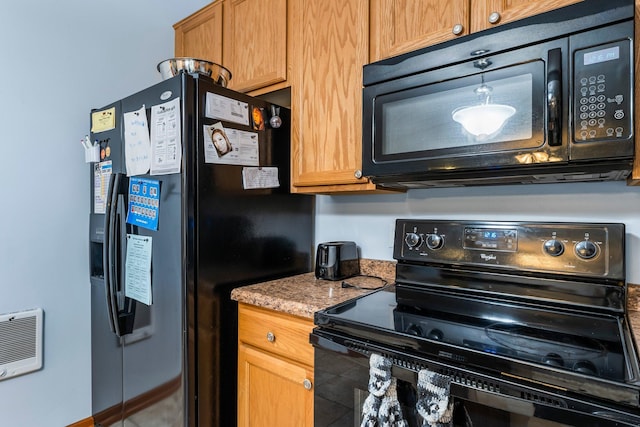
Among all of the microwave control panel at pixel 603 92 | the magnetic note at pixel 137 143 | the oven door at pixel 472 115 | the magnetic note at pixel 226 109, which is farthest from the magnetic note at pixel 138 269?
the microwave control panel at pixel 603 92

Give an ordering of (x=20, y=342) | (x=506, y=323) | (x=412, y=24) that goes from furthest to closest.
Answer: (x=20, y=342)
(x=412, y=24)
(x=506, y=323)

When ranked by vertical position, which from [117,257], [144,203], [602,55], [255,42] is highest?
[255,42]

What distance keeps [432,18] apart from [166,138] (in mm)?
1035

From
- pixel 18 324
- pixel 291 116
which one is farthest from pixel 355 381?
pixel 18 324

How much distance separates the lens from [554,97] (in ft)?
2.95

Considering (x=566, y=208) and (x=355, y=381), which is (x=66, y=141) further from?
(x=566, y=208)

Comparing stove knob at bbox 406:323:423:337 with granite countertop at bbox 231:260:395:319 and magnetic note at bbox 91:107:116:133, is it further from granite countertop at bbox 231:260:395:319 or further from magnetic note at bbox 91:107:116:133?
magnetic note at bbox 91:107:116:133

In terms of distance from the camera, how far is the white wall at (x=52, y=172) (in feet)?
5.38

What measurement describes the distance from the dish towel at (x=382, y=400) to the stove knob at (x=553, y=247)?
2.14 ft

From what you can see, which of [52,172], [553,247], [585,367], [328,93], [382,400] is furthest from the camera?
[52,172]

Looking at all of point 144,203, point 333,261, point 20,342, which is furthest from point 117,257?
point 333,261

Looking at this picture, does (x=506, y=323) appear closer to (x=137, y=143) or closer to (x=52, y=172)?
(x=137, y=143)

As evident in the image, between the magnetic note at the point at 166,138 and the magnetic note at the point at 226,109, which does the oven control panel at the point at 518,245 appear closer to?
the magnetic note at the point at 226,109

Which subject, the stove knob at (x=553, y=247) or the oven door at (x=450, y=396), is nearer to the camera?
the oven door at (x=450, y=396)
